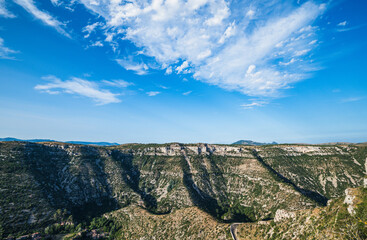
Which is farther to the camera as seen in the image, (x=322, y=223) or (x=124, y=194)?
(x=124, y=194)

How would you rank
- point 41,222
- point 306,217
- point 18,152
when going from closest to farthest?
point 306,217
point 41,222
point 18,152

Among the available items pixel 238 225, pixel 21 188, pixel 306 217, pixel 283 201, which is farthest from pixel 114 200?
pixel 306 217

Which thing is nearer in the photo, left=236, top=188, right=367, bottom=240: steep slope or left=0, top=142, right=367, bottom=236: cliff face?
left=236, top=188, right=367, bottom=240: steep slope

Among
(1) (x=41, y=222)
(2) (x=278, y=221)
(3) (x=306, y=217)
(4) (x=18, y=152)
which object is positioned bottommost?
(1) (x=41, y=222)

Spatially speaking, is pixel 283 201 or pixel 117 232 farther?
pixel 283 201

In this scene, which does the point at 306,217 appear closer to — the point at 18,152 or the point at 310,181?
the point at 310,181

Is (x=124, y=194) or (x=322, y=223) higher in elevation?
(x=322, y=223)

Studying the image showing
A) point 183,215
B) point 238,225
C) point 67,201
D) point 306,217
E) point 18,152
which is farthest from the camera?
point 18,152

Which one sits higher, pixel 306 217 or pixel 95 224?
pixel 306 217

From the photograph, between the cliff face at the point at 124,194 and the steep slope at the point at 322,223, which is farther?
the cliff face at the point at 124,194
